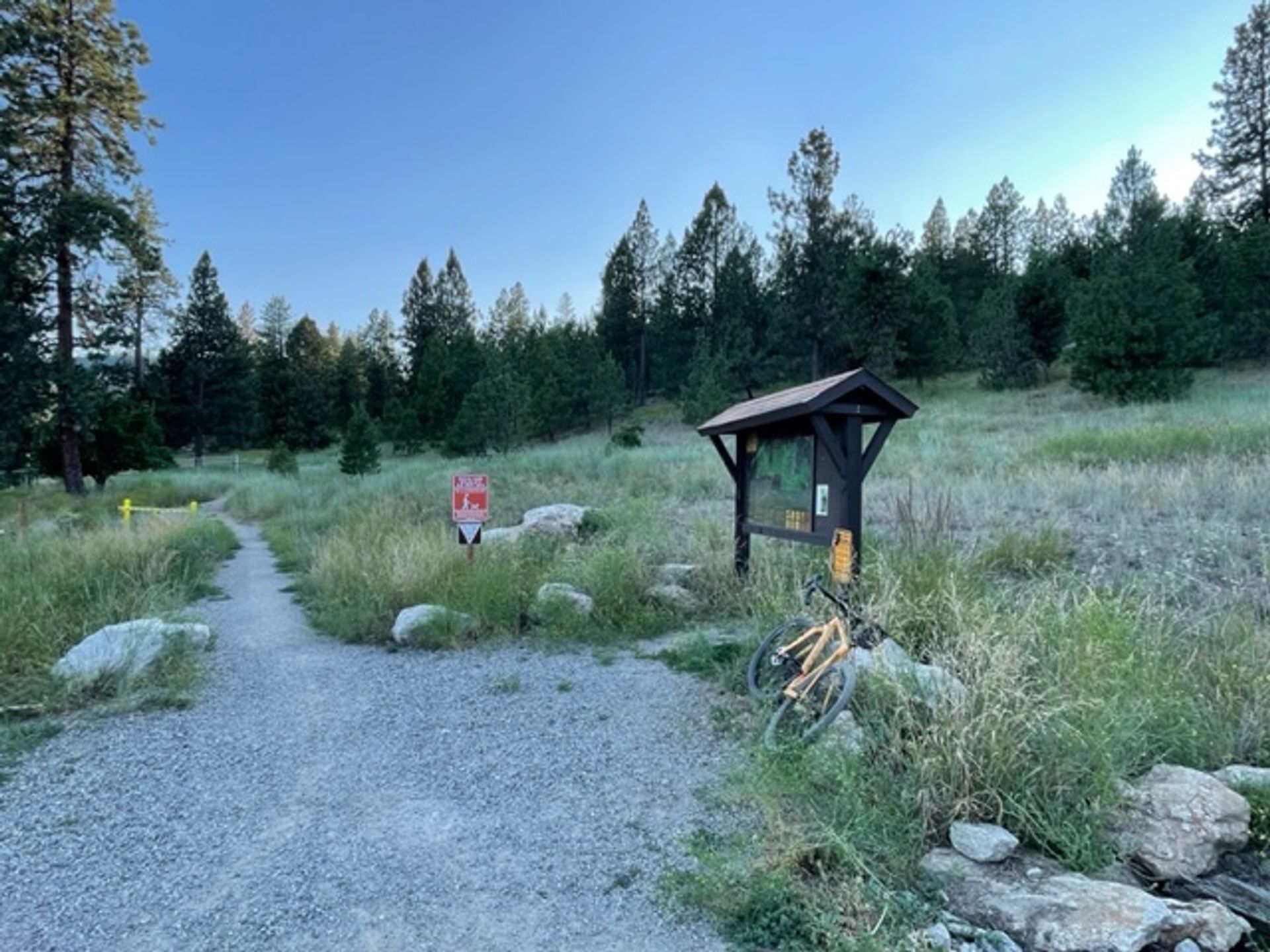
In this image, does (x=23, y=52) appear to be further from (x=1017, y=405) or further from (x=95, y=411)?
(x=1017, y=405)

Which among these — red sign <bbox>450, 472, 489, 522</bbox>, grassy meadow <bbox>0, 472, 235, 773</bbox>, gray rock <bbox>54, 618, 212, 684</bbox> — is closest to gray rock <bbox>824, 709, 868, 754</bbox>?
grassy meadow <bbox>0, 472, 235, 773</bbox>

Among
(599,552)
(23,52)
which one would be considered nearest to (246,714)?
(599,552)

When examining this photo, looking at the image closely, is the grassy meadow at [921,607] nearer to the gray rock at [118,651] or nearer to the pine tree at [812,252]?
the gray rock at [118,651]

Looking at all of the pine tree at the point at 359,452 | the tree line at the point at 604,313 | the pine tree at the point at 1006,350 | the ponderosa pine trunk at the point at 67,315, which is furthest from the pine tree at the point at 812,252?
the ponderosa pine trunk at the point at 67,315

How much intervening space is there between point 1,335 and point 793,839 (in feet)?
77.0

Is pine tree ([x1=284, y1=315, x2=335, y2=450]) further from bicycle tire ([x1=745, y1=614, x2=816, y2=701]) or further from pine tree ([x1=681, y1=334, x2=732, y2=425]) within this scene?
bicycle tire ([x1=745, y1=614, x2=816, y2=701])

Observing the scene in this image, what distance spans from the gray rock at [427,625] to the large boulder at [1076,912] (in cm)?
439

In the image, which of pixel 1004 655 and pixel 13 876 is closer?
pixel 13 876

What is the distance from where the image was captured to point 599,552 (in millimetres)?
7109

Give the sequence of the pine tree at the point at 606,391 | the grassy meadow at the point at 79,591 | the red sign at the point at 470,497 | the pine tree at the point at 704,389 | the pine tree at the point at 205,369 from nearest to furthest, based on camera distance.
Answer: the grassy meadow at the point at 79,591, the red sign at the point at 470,497, the pine tree at the point at 704,389, the pine tree at the point at 606,391, the pine tree at the point at 205,369

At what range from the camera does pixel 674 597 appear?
6.40 metres

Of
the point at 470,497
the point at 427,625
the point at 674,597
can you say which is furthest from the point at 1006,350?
the point at 427,625

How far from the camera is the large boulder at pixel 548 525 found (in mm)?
9039

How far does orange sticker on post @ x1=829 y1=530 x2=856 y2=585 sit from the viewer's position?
14.9ft
